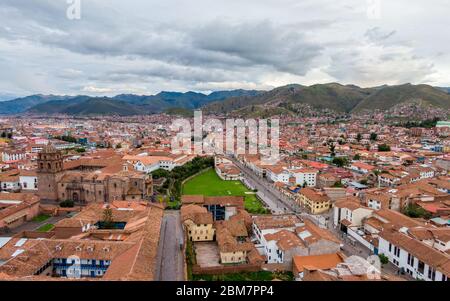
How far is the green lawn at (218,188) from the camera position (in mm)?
28547

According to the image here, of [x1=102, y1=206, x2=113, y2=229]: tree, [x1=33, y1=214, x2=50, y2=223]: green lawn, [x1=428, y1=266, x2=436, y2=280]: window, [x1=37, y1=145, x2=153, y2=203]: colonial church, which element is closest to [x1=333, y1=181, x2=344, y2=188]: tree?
[x1=37, y1=145, x2=153, y2=203]: colonial church

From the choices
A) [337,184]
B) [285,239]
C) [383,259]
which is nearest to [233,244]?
[285,239]

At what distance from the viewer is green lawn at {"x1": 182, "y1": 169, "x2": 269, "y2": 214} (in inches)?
1124

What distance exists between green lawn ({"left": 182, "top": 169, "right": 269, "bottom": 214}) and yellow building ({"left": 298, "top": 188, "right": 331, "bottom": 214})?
3.68m

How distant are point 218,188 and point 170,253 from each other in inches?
712

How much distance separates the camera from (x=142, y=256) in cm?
1290

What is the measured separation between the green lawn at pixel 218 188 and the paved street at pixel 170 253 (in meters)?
7.71

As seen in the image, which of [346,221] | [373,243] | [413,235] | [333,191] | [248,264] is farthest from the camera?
[333,191]

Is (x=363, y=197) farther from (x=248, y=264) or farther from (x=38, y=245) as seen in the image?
(x=38, y=245)

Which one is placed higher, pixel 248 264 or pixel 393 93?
pixel 393 93

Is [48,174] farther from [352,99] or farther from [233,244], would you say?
[352,99]

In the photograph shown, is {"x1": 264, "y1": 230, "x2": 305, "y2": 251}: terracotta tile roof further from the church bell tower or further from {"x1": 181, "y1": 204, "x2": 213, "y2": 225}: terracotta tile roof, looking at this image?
A: the church bell tower
